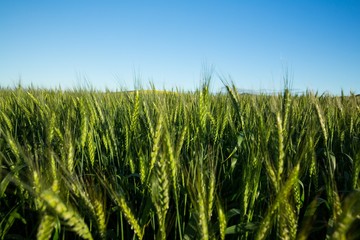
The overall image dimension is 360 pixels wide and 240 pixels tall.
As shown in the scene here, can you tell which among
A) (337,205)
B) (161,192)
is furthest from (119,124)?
(337,205)

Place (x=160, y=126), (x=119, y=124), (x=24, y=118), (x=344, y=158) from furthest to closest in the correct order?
(x=24, y=118)
(x=119, y=124)
(x=344, y=158)
(x=160, y=126)

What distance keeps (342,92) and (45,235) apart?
9.79 feet

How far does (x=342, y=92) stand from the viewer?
285 cm

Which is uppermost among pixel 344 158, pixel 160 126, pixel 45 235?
pixel 160 126

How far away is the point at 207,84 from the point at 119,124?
2.67 ft

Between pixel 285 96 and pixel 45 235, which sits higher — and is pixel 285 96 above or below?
above

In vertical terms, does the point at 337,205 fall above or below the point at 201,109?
below

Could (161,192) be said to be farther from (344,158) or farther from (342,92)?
(342,92)

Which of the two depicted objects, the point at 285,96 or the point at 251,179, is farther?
the point at 285,96

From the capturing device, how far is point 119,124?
2254 millimetres

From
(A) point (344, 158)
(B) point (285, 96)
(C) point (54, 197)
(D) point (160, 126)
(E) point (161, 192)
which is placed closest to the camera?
(C) point (54, 197)

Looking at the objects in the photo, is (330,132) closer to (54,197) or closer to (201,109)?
(201,109)

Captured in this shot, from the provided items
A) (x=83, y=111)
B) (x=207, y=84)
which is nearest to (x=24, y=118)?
(x=83, y=111)

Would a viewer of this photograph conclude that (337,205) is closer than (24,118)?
Yes
